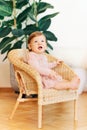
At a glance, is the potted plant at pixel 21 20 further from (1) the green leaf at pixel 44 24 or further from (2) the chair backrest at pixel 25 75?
(2) the chair backrest at pixel 25 75

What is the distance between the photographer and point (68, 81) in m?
3.00

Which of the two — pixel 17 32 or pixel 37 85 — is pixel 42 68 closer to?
pixel 37 85

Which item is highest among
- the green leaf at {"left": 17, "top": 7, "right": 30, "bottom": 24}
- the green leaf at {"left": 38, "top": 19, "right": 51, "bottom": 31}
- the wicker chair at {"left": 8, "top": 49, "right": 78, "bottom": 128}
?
the green leaf at {"left": 17, "top": 7, "right": 30, "bottom": 24}

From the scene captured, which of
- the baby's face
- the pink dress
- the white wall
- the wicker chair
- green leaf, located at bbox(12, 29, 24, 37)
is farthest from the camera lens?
the white wall

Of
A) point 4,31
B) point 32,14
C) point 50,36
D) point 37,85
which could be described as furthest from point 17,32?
point 37,85

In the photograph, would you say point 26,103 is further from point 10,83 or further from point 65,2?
point 65,2

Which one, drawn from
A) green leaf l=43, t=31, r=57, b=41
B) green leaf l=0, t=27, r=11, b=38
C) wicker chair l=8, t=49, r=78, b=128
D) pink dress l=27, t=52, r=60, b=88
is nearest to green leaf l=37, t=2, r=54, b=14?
green leaf l=43, t=31, r=57, b=41

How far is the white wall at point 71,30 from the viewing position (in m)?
3.90

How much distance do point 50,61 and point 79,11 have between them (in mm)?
991

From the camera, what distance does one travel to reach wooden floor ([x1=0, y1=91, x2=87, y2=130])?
2.86 metres

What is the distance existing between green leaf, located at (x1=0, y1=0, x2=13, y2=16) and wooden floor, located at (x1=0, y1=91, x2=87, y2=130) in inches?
40.2

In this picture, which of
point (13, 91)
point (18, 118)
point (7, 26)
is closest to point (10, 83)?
point (13, 91)

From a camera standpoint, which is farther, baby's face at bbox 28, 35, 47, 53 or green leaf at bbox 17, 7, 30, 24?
green leaf at bbox 17, 7, 30, 24

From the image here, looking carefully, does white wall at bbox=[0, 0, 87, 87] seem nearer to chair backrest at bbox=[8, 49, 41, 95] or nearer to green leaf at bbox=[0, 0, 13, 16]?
green leaf at bbox=[0, 0, 13, 16]
